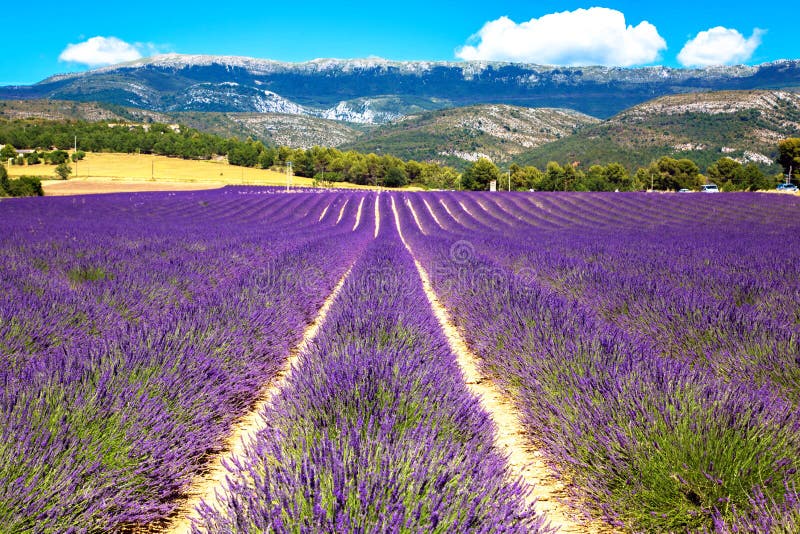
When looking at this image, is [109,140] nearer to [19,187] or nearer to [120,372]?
[19,187]

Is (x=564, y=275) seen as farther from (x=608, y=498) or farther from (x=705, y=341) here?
(x=608, y=498)

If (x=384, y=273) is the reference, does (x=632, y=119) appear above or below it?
above

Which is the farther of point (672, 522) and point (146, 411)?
point (146, 411)

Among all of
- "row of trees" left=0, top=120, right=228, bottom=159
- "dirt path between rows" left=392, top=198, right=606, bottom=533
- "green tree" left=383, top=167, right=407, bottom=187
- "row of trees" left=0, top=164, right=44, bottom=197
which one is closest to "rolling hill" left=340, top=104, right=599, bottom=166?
"green tree" left=383, top=167, right=407, bottom=187

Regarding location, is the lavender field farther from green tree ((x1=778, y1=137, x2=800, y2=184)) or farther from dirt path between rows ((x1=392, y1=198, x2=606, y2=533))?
green tree ((x1=778, y1=137, x2=800, y2=184))

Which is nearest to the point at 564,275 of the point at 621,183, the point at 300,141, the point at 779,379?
the point at 779,379

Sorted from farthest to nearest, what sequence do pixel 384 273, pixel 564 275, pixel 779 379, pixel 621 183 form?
1. pixel 621 183
2. pixel 564 275
3. pixel 384 273
4. pixel 779 379

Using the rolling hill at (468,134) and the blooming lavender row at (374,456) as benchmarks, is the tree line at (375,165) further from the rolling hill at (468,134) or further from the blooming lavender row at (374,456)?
the blooming lavender row at (374,456)
